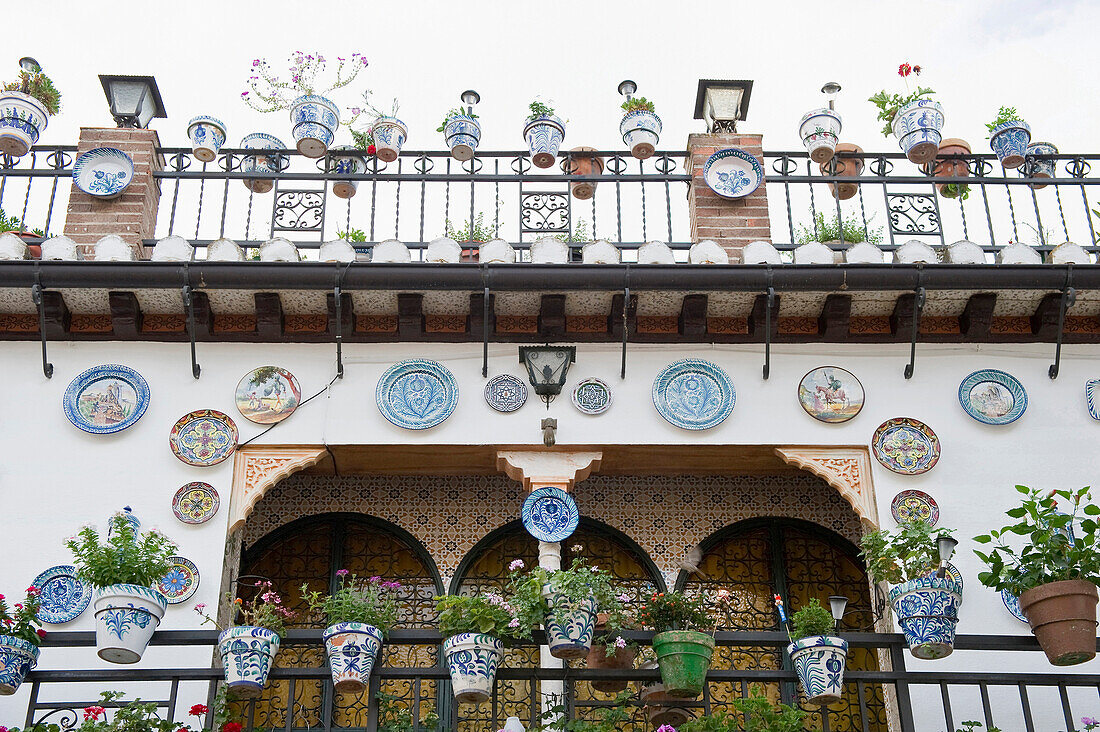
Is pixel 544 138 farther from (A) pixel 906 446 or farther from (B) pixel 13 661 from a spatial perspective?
(B) pixel 13 661

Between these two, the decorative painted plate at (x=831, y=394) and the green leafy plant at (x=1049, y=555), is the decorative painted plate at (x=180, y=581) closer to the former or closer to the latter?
the decorative painted plate at (x=831, y=394)

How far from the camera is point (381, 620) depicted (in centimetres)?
681

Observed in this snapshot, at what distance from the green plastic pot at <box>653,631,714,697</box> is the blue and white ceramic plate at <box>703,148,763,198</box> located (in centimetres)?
373

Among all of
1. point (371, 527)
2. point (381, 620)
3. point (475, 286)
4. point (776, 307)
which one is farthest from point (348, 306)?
point (776, 307)

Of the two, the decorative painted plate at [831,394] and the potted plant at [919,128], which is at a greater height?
the potted plant at [919,128]

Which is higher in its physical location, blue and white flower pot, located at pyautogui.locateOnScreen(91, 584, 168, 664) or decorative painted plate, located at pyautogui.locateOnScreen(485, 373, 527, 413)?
decorative painted plate, located at pyautogui.locateOnScreen(485, 373, 527, 413)

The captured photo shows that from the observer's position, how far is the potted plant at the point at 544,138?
366 inches

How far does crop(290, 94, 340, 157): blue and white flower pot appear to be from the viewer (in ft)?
30.4

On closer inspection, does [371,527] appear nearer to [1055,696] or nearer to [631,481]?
[631,481]

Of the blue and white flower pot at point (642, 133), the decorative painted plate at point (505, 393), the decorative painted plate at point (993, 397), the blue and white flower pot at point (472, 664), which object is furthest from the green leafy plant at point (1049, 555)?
the blue and white flower pot at point (642, 133)

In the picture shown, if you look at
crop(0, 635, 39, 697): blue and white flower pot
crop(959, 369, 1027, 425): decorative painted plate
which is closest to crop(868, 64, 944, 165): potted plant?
crop(959, 369, 1027, 425): decorative painted plate

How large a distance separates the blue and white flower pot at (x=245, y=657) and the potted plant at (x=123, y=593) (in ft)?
1.36

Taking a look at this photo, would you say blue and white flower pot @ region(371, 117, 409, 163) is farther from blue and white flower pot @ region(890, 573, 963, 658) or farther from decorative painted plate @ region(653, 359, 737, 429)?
blue and white flower pot @ region(890, 573, 963, 658)

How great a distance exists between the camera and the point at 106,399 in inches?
325
